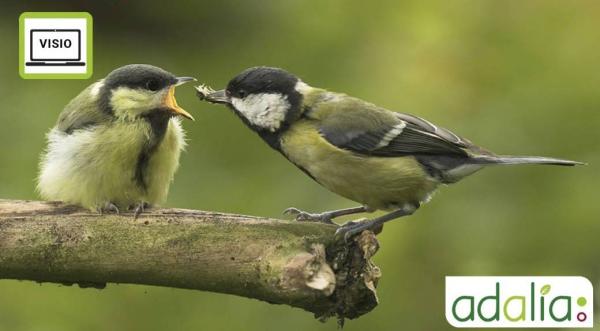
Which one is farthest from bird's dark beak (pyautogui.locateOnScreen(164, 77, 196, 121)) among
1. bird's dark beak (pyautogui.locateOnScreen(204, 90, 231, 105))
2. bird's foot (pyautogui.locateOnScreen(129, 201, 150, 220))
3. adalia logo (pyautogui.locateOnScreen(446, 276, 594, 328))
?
adalia logo (pyautogui.locateOnScreen(446, 276, 594, 328))

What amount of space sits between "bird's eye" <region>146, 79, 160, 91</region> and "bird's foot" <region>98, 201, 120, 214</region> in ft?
0.88

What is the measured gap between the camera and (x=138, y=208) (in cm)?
203

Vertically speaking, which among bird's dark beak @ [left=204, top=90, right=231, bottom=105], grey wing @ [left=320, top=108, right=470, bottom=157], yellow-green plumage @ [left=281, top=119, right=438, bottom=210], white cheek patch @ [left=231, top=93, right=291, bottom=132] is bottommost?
yellow-green plumage @ [left=281, top=119, right=438, bottom=210]

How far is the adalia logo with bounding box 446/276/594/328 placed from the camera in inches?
83.8

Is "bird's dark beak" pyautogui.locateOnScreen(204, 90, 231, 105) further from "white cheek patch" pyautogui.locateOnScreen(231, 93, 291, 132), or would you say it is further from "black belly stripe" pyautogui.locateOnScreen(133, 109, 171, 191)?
"black belly stripe" pyautogui.locateOnScreen(133, 109, 171, 191)

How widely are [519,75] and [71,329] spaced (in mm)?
1272

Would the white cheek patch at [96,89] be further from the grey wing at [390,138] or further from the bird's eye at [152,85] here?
the grey wing at [390,138]

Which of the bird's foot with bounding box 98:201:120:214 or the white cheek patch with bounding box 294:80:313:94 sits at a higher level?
the white cheek patch with bounding box 294:80:313:94

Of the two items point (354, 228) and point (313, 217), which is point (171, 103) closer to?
point (313, 217)

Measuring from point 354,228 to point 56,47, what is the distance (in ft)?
3.12

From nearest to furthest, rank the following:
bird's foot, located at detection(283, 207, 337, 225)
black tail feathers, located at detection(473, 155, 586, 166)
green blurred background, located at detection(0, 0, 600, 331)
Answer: black tail feathers, located at detection(473, 155, 586, 166), bird's foot, located at detection(283, 207, 337, 225), green blurred background, located at detection(0, 0, 600, 331)

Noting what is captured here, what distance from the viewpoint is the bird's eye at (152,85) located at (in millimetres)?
2107

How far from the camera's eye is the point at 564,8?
2398mm

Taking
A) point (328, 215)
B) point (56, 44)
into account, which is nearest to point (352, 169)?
point (328, 215)
